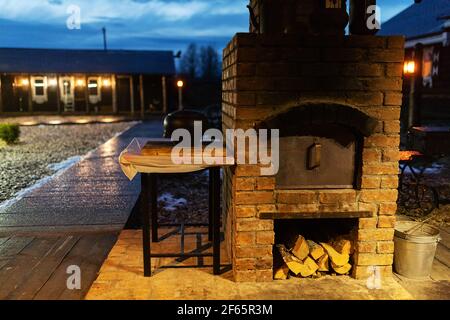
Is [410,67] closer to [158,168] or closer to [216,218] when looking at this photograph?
[216,218]

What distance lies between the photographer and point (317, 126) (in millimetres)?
3939

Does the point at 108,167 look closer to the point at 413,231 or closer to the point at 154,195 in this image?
the point at 154,195

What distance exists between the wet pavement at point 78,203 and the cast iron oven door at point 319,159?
8.91 feet

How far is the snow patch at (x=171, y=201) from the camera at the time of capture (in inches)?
295

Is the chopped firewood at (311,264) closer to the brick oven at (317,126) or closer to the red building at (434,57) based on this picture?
the brick oven at (317,126)

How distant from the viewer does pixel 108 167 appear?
10.3m

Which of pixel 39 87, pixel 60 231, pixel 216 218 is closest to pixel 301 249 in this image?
pixel 216 218

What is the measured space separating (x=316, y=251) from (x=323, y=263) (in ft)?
0.43

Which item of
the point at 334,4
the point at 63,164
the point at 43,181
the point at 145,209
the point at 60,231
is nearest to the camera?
the point at 145,209

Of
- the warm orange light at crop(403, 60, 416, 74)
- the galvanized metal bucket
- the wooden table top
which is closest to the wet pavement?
the wooden table top

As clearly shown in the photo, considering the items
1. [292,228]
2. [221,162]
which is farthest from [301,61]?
[292,228]

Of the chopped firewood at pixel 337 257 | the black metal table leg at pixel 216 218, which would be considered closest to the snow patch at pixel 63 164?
the black metal table leg at pixel 216 218

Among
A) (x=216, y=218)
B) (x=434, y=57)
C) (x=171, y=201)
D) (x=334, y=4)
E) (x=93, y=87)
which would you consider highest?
(x=434, y=57)
